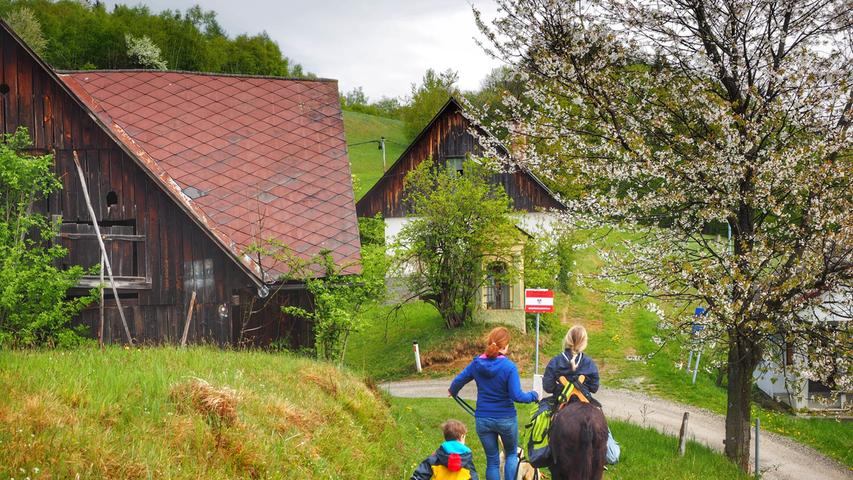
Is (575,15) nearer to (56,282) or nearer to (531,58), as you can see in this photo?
(531,58)

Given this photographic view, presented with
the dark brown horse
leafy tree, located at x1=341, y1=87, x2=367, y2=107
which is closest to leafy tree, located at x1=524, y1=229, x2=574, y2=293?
the dark brown horse

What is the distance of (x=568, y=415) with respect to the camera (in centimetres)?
755

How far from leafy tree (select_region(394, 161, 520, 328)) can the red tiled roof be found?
8.12 meters

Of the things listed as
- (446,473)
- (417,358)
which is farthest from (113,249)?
(417,358)

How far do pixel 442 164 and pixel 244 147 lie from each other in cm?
1880

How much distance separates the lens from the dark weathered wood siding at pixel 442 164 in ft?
119

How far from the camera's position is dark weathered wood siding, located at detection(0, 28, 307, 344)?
1504 cm

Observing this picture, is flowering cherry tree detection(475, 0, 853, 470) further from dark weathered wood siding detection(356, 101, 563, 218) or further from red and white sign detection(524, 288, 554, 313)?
dark weathered wood siding detection(356, 101, 563, 218)

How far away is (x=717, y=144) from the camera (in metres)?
12.2

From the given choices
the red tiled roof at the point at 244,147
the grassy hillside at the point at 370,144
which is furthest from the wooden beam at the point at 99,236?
the grassy hillside at the point at 370,144

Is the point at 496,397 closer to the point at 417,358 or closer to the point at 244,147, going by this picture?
the point at 244,147

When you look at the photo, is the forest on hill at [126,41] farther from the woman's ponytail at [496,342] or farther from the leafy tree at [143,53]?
the woman's ponytail at [496,342]

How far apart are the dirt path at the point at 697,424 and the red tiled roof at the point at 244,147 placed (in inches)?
224

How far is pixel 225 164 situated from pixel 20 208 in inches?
178
